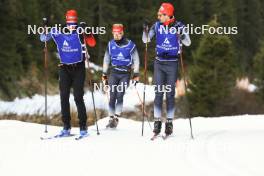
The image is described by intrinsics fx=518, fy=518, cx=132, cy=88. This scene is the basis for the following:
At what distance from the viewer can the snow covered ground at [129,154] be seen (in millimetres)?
6734

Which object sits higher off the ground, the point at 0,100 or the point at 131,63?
the point at 131,63

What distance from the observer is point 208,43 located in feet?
100

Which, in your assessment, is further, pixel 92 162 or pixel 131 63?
pixel 131 63

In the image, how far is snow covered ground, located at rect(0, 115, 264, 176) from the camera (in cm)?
673

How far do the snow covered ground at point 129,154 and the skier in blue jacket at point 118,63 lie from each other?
867 mm

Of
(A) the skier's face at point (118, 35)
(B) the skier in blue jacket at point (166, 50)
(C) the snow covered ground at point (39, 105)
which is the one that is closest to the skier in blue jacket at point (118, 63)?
(A) the skier's face at point (118, 35)

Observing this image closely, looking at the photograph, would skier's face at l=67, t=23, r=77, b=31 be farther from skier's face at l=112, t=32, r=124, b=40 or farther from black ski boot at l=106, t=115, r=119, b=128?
black ski boot at l=106, t=115, r=119, b=128

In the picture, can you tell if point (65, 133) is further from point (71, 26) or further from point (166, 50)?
point (166, 50)

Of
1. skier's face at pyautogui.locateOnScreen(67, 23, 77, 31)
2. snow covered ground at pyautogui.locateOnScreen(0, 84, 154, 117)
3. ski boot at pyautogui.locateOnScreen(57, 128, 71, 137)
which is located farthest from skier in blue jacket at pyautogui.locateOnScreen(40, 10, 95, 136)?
snow covered ground at pyautogui.locateOnScreen(0, 84, 154, 117)

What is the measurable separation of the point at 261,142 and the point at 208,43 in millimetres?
22213

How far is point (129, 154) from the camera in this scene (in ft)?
25.7

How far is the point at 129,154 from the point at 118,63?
3.33m

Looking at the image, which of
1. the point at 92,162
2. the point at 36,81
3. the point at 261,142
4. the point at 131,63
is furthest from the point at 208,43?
the point at 92,162

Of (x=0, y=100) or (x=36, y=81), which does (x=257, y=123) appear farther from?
(x=36, y=81)
